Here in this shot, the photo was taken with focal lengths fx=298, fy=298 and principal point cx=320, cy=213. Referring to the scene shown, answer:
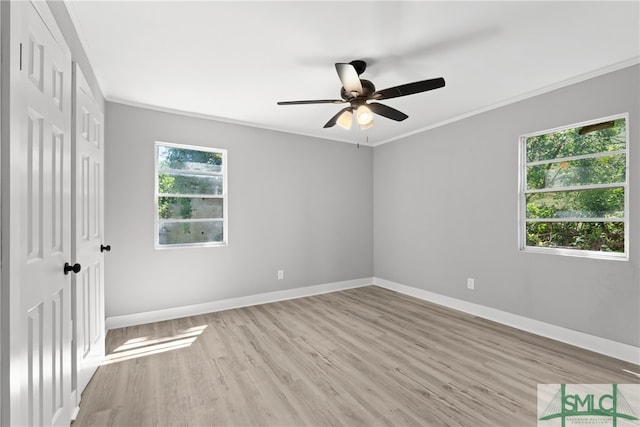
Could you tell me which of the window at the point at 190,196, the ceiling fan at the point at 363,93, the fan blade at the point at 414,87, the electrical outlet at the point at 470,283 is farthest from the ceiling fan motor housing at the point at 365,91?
the electrical outlet at the point at 470,283

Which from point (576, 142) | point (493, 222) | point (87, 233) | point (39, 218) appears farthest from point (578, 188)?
point (87, 233)

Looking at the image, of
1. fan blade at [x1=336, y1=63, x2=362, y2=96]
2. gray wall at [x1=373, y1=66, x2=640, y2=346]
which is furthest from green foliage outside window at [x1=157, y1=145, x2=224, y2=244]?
gray wall at [x1=373, y1=66, x2=640, y2=346]

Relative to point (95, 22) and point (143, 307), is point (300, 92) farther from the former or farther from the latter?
point (143, 307)

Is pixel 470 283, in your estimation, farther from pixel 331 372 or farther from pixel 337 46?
pixel 337 46

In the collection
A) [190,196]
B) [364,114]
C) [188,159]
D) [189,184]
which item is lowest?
[190,196]

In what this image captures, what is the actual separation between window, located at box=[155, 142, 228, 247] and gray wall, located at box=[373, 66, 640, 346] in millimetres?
2726

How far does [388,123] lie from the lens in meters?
4.18

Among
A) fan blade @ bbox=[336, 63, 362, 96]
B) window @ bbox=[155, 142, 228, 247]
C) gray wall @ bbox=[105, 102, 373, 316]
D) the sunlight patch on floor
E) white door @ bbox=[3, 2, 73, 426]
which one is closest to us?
white door @ bbox=[3, 2, 73, 426]

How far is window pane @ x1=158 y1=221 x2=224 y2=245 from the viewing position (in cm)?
369

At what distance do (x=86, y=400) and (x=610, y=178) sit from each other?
462cm

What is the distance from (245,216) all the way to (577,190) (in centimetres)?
381

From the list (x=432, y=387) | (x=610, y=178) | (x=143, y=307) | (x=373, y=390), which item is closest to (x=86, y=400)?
(x=143, y=307)

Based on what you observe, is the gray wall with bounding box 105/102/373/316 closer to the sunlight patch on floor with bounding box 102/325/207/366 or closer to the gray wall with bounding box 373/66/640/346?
the sunlight patch on floor with bounding box 102/325/207/366

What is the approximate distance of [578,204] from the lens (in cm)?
297
